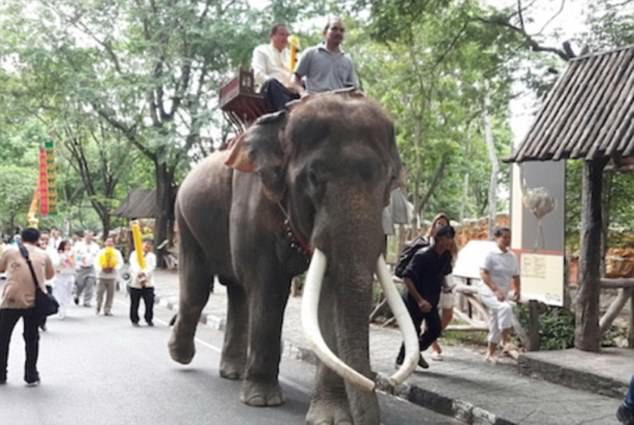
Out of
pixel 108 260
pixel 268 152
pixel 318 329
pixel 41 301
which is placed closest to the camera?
pixel 318 329

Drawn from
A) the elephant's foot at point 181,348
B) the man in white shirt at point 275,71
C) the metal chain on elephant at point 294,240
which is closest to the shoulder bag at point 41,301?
the elephant's foot at point 181,348

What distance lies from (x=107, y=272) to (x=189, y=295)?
7.21 meters

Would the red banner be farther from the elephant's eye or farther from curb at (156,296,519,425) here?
Result: the elephant's eye

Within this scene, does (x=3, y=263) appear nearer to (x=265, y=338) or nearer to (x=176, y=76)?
(x=265, y=338)

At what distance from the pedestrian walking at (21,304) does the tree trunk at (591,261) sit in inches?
227

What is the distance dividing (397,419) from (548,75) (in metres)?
11.4

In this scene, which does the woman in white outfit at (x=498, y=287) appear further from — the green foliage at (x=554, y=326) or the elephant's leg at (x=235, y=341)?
the elephant's leg at (x=235, y=341)

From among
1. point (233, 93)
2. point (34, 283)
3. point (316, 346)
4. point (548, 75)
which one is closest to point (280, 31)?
point (233, 93)

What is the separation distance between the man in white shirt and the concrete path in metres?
3.08

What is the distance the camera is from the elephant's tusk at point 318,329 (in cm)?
446

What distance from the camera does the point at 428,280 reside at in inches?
340

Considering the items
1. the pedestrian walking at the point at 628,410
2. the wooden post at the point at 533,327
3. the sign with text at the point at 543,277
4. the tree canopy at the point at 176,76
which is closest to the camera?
the pedestrian walking at the point at 628,410

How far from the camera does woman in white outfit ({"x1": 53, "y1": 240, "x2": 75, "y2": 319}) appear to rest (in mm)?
15141

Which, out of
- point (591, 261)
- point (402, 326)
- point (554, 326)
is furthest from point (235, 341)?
point (554, 326)
